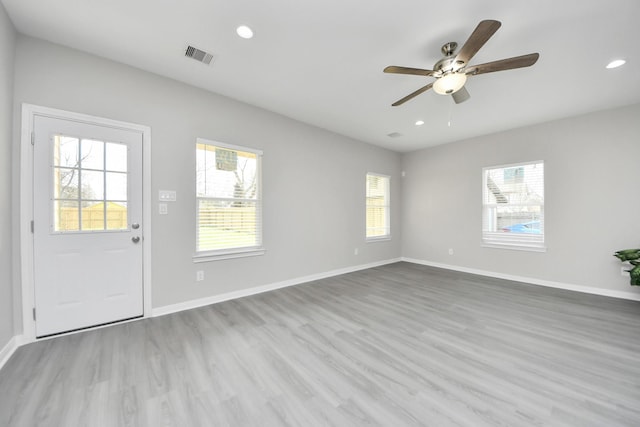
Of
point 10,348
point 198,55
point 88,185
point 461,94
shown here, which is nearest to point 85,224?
point 88,185

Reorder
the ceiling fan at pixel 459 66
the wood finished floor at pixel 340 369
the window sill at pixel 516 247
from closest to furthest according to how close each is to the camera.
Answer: the wood finished floor at pixel 340 369, the ceiling fan at pixel 459 66, the window sill at pixel 516 247

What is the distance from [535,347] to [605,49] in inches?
113

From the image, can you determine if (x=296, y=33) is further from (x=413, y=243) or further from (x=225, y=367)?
(x=413, y=243)

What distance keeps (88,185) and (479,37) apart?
372 centimetres

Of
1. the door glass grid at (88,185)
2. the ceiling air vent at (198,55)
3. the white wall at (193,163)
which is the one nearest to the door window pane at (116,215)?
the door glass grid at (88,185)

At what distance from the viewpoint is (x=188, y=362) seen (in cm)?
196

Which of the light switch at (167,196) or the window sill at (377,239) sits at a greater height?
the light switch at (167,196)

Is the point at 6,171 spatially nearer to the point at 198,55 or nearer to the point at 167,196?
the point at 167,196

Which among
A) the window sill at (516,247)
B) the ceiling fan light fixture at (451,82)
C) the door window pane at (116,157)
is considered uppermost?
the ceiling fan light fixture at (451,82)

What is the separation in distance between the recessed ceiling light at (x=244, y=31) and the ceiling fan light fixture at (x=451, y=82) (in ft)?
5.77

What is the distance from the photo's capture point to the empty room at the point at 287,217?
168 centimetres

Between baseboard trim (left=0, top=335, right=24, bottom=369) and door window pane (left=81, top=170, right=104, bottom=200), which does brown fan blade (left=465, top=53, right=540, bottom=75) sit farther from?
baseboard trim (left=0, top=335, right=24, bottom=369)

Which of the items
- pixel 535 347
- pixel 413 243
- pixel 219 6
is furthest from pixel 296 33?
pixel 413 243

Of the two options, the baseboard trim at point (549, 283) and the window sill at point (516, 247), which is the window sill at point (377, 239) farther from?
the window sill at point (516, 247)
